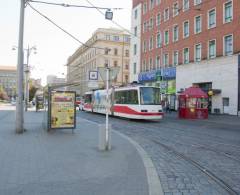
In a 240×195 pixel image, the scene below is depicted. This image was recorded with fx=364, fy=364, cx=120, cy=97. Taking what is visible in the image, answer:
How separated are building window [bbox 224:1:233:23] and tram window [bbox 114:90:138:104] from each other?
1586 centimetres

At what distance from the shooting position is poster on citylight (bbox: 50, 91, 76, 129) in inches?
648

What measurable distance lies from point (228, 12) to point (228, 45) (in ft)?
11.4

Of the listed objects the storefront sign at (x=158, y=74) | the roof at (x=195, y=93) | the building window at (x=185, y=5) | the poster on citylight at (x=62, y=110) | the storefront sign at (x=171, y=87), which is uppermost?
the building window at (x=185, y=5)

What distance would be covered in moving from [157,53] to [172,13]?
6690mm

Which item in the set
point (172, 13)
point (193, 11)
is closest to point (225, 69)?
point (193, 11)

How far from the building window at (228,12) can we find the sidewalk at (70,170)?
29.5 m

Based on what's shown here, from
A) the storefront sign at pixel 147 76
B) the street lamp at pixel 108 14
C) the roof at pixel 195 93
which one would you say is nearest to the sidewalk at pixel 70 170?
the street lamp at pixel 108 14

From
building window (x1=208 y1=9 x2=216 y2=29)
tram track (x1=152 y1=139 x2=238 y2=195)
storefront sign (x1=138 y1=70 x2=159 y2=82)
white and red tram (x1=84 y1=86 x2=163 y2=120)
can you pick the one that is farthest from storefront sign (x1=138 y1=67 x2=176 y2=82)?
tram track (x1=152 y1=139 x2=238 y2=195)

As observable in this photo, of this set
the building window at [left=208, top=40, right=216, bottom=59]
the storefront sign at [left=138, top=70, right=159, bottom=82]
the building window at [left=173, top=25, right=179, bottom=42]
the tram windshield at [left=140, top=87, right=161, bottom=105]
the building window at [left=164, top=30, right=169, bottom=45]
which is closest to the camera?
the tram windshield at [left=140, top=87, right=161, bottom=105]

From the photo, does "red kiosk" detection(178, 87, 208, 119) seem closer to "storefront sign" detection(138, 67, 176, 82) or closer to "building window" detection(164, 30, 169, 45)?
"storefront sign" detection(138, 67, 176, 82)

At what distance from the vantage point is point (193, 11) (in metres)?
43.8

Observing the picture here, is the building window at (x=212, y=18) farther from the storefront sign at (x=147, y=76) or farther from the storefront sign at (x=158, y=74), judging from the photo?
the storefront sign at (x=147, y=76)

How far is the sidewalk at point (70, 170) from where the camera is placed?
20.7ft

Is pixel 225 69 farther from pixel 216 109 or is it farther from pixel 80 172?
pixel 80 172
